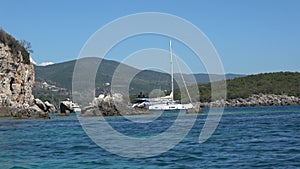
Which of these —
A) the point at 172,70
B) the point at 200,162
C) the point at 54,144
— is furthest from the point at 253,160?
the point at 172,70

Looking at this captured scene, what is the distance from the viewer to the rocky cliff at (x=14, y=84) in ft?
325

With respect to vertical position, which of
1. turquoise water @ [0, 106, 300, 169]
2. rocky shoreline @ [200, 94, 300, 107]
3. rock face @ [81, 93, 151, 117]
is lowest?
turquoise water @ [0, 106, 300, 169]

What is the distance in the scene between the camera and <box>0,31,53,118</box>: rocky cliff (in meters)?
99.2

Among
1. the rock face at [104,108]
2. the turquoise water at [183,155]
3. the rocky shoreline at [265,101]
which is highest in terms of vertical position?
the rocky shoreline at [265,101]

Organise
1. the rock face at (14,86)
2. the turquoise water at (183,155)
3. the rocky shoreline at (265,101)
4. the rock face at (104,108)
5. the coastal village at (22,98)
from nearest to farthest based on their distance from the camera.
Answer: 1. the turquoise water at (183,155)
2. the rock face at (104,108)
3. the coastal village at (22,98)
4. the rock face at (14,86)
5. the rocky shoreline at (265,101)

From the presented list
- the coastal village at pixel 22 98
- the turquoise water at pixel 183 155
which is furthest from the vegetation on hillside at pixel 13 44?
the turquoise water at pixel 183 155

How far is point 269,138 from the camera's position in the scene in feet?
105

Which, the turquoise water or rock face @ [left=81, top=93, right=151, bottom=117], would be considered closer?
the turquoise water

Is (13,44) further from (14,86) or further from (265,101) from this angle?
(265,101)

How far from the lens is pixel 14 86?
4203 inches

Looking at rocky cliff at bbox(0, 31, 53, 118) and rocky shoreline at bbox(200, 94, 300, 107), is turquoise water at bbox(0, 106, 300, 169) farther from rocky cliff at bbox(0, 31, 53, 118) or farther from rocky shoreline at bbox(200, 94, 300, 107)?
rocky shoreline at bbox(200, 94, 300, 107)

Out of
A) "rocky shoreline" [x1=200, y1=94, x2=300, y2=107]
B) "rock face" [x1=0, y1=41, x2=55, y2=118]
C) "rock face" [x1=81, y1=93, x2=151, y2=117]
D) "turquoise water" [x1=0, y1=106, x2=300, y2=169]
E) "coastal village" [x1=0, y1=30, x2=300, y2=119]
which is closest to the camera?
"turquoise water" [x1=0, y1=106, x2=300, y2=169]

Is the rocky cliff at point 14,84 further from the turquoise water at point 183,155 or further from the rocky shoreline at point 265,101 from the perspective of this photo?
the rocky shoreline at point 265,101

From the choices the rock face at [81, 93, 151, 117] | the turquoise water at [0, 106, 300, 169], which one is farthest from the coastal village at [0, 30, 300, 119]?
the turquoise water at [0, 106, 300, 169]
